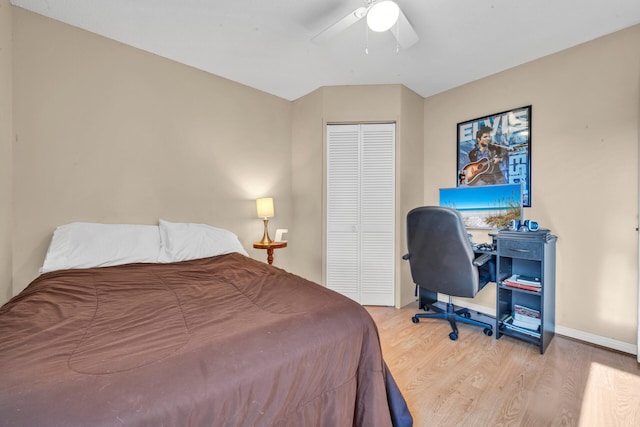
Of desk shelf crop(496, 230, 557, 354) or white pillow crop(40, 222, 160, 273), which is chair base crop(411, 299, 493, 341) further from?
white pillow crop(40, 222, 160, 273)

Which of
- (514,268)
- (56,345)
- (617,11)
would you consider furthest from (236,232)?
(617,11)

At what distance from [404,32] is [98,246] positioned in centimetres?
255

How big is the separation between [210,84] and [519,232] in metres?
3.14

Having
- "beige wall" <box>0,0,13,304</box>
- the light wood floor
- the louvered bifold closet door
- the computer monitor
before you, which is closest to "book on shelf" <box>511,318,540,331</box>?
the light wood floor

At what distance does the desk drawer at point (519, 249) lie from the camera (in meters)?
2.15


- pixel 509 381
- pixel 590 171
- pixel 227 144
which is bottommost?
pixel 509 381

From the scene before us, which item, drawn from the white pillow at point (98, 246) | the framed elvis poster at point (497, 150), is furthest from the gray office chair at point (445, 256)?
the white pillow at point (98, 246)

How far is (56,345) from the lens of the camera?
859mm

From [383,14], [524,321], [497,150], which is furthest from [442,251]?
[383,14]

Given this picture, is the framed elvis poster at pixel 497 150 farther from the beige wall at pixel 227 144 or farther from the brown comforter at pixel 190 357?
the brown comforter at pixel 190 357

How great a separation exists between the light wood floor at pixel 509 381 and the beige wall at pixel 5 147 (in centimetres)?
264

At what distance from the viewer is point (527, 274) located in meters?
2.50

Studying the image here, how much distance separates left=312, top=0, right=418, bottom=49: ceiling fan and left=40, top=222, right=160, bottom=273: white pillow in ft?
6.47

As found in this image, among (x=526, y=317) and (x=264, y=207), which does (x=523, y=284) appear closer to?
(x=526, y=317)
